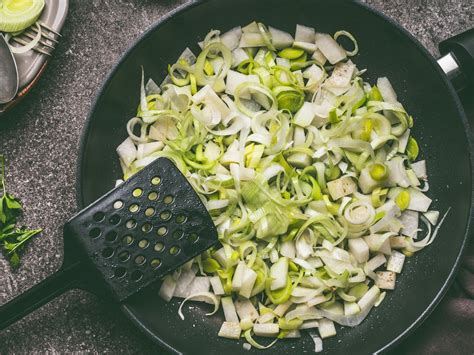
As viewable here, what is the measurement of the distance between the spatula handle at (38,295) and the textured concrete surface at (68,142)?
153 millimetres

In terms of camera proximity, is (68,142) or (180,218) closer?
(180,218)

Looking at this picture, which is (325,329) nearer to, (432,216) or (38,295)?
(432,216)

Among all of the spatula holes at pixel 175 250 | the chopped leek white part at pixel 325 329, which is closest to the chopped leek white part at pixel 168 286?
the spatula holes at pixel 175 250

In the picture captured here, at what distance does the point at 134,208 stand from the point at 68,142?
0.27 m

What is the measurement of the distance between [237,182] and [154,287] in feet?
0.94

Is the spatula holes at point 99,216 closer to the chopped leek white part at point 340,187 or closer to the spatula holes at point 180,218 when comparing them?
the spatula holes at point 180,218

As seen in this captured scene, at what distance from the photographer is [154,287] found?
1394 mm

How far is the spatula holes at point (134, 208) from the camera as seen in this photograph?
50.9 inches

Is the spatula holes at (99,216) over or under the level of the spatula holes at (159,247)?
over

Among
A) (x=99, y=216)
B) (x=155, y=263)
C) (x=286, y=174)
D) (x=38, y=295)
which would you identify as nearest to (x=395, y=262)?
(x=286, y=174)

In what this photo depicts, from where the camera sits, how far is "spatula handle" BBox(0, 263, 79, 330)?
1256mm

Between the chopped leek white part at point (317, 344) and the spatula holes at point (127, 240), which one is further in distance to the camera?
the chopped leek white part at point (317, 344)

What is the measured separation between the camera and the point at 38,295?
1260mm

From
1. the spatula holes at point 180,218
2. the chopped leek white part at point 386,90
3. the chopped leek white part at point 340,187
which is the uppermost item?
the spatula holes at point 180,218
